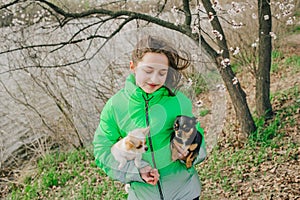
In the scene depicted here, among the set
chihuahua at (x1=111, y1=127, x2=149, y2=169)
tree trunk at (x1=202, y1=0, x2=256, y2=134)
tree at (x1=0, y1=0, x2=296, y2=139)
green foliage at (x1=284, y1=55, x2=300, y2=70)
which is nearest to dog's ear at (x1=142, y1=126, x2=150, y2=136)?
chihuahua at (x1=111, y1=127, x2=149, y2=169)

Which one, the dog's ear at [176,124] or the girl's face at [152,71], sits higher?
the girl's face at [152,71]

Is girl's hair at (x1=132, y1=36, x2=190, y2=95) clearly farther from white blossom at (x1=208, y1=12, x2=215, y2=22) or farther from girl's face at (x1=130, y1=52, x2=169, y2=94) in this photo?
white blossom at (x1=208, y1=12, x2=215, y2=22)

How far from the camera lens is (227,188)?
4.13 meters

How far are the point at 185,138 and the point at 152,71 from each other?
27 centimetres

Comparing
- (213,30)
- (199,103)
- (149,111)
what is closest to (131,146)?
(149,111)

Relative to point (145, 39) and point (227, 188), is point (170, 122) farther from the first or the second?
point (227, 188)

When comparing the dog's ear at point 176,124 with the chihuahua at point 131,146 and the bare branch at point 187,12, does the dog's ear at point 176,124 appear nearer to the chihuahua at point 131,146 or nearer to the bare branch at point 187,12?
the chihuahua at point 131,146

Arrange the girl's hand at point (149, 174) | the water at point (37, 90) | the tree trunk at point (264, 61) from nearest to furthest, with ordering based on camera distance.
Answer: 1. the girl's hand at point (149, 174)
2. the tree trunk at point (264, 61)
3. the water at point (37, 90)

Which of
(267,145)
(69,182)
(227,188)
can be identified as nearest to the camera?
(227,188)

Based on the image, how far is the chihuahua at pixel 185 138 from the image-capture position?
167 cm

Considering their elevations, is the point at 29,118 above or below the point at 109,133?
below

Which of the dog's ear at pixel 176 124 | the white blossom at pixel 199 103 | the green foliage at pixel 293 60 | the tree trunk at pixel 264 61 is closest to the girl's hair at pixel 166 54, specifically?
the dog's ear at pixel 176 124

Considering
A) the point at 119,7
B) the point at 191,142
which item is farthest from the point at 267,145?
the point at 191,142

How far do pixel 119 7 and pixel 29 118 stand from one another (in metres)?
2.09
